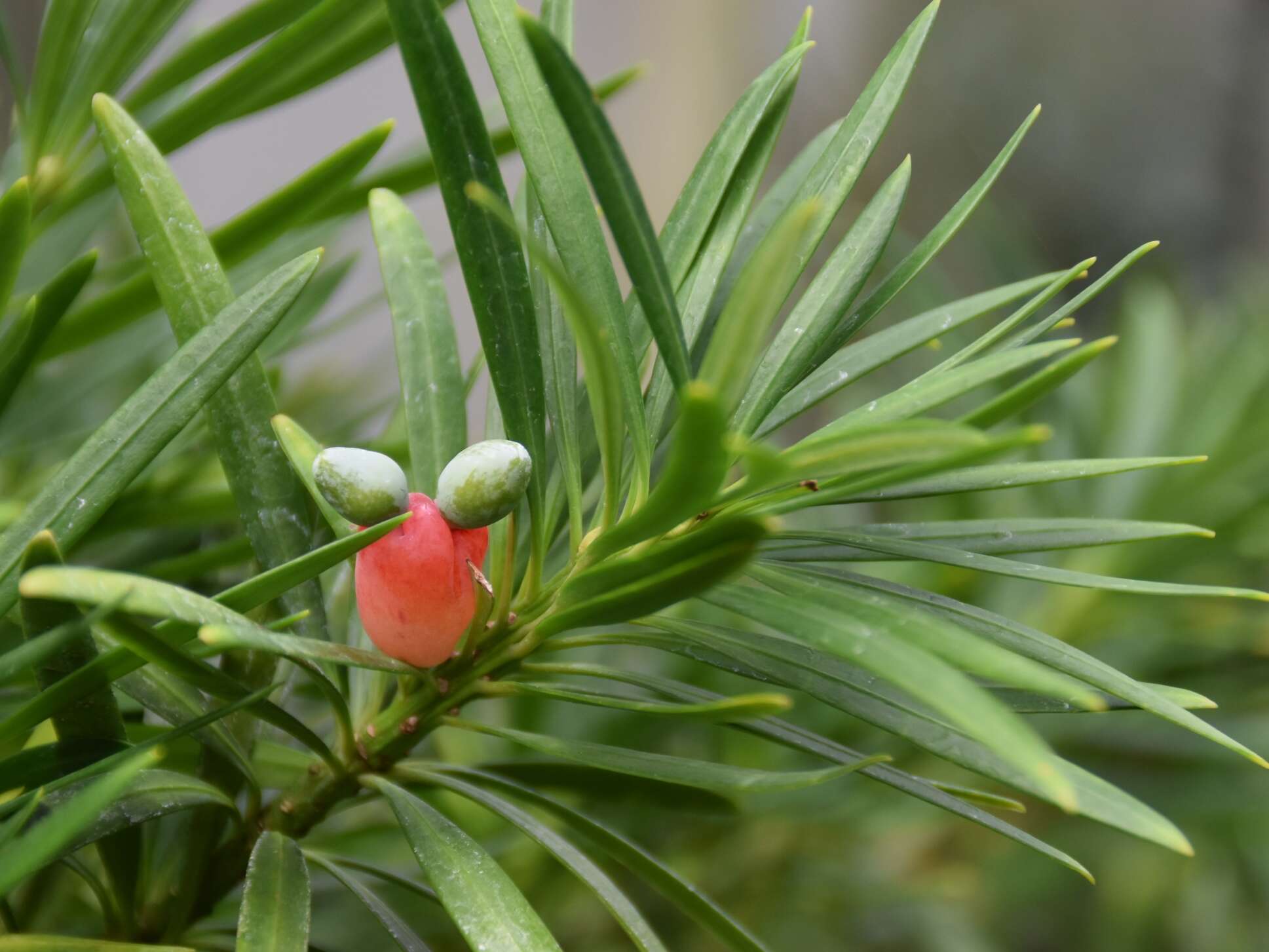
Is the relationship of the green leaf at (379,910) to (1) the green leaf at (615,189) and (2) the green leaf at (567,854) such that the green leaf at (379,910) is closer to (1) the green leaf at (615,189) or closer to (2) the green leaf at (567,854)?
(2) the green leaf at (567,854)

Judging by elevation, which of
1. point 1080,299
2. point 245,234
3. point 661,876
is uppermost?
point 245,234

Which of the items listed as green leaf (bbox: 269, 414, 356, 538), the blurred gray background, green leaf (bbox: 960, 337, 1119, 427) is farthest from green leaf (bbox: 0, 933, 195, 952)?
the blurred gray background

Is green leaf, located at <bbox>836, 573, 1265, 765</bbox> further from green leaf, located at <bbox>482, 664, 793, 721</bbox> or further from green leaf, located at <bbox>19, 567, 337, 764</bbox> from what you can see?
green leaf, located at <bbox>19, 567, 337, 764</bbox>

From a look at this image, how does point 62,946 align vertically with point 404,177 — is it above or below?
below

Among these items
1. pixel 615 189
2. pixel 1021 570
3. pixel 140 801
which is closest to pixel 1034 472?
pixel 1021 570

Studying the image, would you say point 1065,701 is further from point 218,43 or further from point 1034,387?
point 218,43

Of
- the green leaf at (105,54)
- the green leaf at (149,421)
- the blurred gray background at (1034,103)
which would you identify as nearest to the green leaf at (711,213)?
the green leaf at (149,421)
